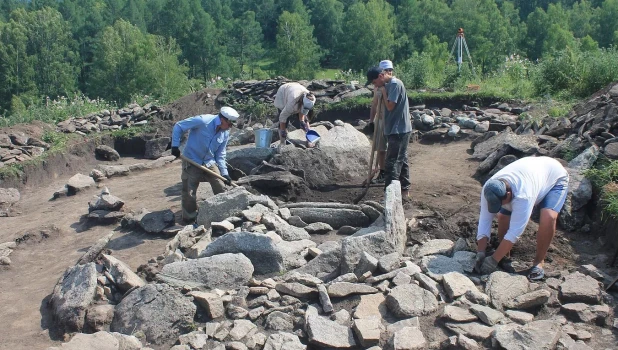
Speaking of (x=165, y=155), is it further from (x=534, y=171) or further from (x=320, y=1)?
(x=320, y=1)

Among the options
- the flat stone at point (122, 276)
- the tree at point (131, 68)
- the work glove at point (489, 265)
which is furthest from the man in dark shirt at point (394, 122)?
the tree at point (131, 68)

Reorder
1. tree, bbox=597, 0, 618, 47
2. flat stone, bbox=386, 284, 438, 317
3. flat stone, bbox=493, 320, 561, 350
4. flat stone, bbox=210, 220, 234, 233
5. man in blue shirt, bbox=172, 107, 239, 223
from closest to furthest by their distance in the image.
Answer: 1. flat stone, bbox=493, 320, 561, 350
2. flat stone, bbox=386, 284, 438, 317
3. flat stone, bbox=210, 220, 234, 233
4. man in blue shirt, bbox=172, 107, 239, 223
5. tree, bbox=597, 0, 618, 47

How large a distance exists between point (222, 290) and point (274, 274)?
23.1 inches

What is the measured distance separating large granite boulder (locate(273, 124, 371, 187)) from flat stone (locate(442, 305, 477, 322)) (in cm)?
406

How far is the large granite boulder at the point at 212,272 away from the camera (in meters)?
5.48

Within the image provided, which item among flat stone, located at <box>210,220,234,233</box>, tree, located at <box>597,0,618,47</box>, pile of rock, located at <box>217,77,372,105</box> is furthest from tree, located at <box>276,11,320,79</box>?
flat stone, located at <box>210,220,234,233</box>

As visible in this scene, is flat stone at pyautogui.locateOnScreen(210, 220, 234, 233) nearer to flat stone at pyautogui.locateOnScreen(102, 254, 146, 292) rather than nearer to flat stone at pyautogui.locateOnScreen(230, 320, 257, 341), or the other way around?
flat stone at pyautogui.locateOnScreen(102, 254, 146, 292)

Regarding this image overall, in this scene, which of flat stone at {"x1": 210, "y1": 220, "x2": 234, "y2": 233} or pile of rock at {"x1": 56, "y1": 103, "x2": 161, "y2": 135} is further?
pile of rock at {"x1": 56, "y1": 103, "x2": 161, "y2": 135}

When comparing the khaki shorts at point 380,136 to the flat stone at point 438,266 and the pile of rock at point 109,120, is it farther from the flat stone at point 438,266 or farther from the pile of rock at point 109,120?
the pile of rock at point 109,120

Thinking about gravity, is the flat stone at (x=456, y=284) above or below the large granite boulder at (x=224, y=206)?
above

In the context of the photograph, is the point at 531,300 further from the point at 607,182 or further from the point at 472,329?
the point at 607,182

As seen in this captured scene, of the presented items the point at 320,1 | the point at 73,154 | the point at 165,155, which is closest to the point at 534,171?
the point at 165,155

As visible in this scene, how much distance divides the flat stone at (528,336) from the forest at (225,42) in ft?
82.6

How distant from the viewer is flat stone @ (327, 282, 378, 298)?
16.5 ft
